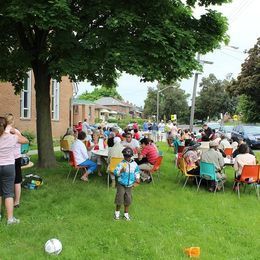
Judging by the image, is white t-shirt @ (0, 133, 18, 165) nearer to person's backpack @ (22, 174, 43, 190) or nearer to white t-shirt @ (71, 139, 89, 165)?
person's backpack @ (22, 174, 43, 190)

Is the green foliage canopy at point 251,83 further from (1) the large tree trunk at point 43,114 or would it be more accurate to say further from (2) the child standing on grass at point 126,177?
(2) the child standing on grass at point 126,177

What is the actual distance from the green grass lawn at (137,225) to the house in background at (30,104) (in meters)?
9.06

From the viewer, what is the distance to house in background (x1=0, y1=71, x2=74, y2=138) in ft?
75.5

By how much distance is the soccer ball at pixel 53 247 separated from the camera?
568 centimetres

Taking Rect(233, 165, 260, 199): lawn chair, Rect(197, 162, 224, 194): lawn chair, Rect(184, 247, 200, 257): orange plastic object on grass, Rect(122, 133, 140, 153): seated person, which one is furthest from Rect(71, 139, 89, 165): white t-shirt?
Rect(184, 247, 200, 257): orange plastic object on grass

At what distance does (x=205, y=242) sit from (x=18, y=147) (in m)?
3.87

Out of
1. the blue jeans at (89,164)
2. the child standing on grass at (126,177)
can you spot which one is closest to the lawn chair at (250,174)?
the child standing on grass at (126,177)

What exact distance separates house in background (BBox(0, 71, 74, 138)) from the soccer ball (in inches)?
468

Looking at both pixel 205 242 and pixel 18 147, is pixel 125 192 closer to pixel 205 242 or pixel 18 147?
pixel 205 242

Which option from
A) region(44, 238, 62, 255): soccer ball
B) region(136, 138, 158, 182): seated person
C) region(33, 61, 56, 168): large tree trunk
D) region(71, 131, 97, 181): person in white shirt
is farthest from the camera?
region(33, 61, 56, 168): large tree trunk

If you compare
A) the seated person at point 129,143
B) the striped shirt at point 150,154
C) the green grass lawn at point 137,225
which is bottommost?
the green grass lawn at point 137,225

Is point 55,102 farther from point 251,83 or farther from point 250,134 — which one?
point 251,83

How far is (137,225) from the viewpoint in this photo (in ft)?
23.3

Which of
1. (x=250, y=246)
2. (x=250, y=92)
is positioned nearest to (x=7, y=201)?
(x=250, y=246)
